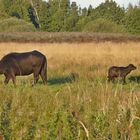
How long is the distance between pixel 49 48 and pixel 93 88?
20149 mm

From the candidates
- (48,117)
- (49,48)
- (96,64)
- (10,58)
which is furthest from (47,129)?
(49,48)

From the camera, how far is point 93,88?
8.38 metres

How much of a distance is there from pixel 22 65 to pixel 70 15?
71282 millimetres

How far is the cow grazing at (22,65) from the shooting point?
1542 centimetres

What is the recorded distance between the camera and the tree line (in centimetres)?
6706

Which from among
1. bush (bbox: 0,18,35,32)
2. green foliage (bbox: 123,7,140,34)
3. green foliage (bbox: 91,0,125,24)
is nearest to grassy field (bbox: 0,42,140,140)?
bush (bbox: 0,18,35,32)

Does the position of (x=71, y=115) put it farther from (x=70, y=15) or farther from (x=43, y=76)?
(x=70, y=15)

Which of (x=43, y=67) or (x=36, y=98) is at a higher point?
(x=36, y=98)

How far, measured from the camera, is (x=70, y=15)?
283ft

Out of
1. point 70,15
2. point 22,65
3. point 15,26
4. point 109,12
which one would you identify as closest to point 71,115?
point 22,65

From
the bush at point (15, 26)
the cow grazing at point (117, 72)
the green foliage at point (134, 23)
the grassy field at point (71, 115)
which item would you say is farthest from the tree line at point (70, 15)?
the grassy field at point (71, 115)

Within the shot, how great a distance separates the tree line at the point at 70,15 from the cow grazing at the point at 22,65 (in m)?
49.6

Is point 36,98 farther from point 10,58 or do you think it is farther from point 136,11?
point 136,11

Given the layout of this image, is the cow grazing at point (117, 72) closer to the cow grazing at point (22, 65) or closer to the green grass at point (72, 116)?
the cow grazing at point (22, 65)
